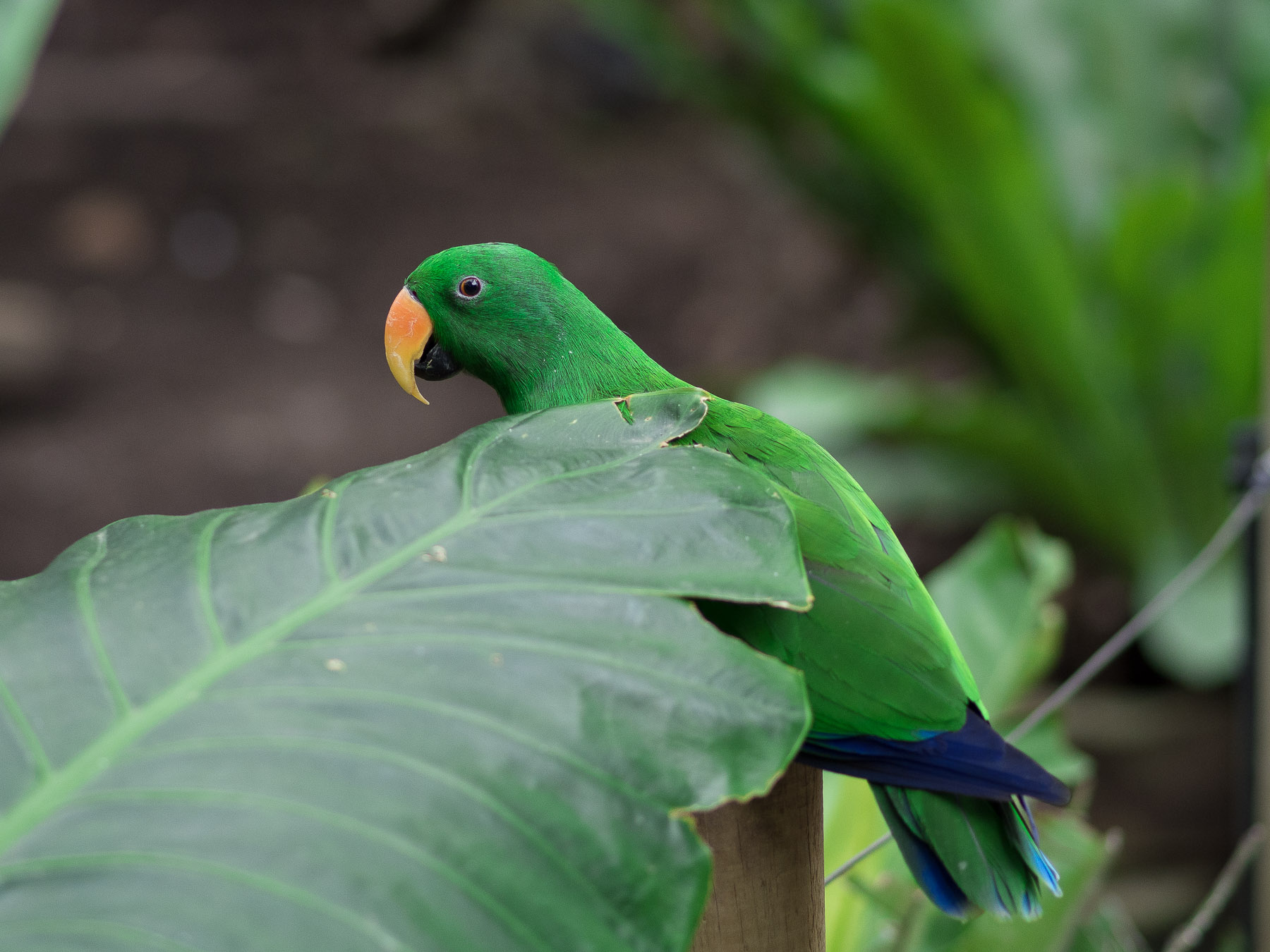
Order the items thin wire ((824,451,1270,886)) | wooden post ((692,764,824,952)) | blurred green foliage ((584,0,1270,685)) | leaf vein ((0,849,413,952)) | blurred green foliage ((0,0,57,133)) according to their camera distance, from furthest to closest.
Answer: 1. blurred green foliage ((584,0,1270,685))
2. blurred green foliage ((0,0,57,133))
3. thin wire ((824,451,1270,886))
4. wooden post ((692,764,824,952))
5. leaf vein ((0,849,413,952))

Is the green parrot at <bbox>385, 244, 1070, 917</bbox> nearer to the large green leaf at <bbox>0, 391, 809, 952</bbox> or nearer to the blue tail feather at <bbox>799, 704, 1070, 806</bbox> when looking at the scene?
the blue tail feather at <bbox>799, 704, 1070, 806</bbox>

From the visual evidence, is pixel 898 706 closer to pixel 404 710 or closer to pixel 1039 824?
pixel 404 710

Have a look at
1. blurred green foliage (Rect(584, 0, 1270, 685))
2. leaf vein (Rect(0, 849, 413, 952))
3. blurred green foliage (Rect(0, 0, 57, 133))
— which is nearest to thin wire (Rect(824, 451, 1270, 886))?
leaf vein (Rect(0, 849, 413, 952))

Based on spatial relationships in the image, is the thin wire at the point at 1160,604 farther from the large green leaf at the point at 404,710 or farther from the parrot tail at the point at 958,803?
the large green leaf at the point at 404,710

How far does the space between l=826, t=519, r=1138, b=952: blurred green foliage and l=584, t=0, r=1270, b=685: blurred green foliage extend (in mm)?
1173

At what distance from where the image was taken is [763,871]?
2.40 ft

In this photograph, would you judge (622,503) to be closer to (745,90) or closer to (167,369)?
(745,90)

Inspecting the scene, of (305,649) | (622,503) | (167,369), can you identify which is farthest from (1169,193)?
(167,369)

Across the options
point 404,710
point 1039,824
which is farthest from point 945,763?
point 1039,824

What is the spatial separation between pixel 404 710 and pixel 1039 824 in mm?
1004

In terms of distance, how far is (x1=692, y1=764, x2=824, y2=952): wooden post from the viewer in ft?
2.38

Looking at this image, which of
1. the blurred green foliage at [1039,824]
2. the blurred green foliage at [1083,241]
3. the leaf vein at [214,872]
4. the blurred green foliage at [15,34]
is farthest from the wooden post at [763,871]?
the blurred green foliage at [1083,241]

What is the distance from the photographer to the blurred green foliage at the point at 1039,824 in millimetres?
1312

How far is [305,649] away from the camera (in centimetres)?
63
